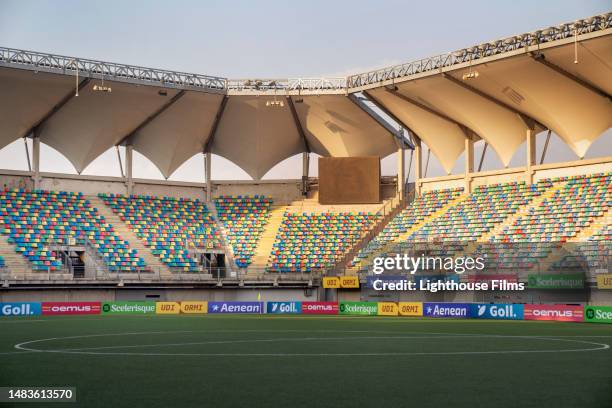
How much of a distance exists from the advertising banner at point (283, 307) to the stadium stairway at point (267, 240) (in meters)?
12.1

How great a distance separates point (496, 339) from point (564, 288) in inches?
796

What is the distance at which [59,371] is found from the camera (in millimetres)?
18297

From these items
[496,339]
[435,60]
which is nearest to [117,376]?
[496,339]

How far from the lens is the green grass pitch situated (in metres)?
14.4

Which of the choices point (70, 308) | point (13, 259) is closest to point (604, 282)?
point (70, 308)

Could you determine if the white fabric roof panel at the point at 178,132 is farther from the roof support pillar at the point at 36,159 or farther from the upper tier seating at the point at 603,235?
the upper tier seating at the point at 603,235

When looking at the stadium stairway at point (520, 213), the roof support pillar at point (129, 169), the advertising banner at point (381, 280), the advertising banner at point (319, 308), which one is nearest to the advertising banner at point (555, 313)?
the advertising banner at point (381, 280)

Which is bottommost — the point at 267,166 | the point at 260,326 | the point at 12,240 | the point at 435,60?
the point at 260,326

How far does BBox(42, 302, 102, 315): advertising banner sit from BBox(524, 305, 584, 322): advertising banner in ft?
82.7

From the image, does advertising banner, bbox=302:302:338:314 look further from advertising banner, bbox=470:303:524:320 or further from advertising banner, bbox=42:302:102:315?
advertising banner, bbox=42:302:102:315

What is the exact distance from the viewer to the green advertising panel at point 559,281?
47.5m

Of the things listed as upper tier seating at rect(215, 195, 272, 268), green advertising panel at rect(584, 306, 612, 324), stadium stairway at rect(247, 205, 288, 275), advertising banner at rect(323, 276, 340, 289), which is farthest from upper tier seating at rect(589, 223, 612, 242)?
upper tier seating at rect(215, 195, 272, 268)

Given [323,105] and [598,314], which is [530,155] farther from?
[598,314]

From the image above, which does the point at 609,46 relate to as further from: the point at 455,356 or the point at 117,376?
the point at 117,376
